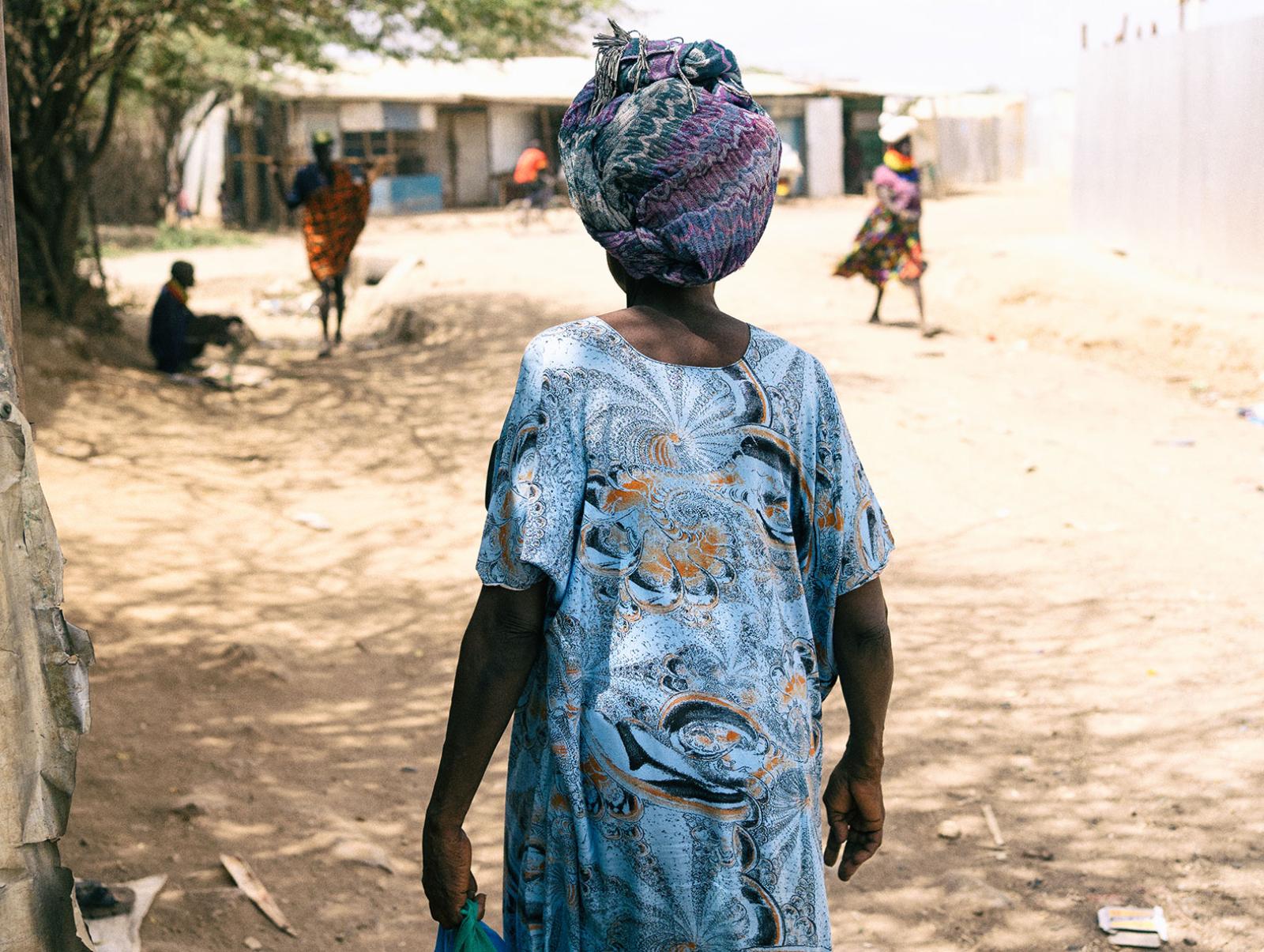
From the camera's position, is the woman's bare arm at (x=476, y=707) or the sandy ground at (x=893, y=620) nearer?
the woman's bare arm at (x=476, y=707)

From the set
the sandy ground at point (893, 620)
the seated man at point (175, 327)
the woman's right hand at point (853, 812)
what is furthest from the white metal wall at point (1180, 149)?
the woman's right hand at point (853, 812)

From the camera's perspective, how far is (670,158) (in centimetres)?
155

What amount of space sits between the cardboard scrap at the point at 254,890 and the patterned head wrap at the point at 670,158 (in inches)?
75.3

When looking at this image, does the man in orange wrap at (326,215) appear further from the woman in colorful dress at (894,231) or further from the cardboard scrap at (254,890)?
the cardboard scrap at (254,890)

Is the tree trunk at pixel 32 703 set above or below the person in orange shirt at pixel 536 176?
below

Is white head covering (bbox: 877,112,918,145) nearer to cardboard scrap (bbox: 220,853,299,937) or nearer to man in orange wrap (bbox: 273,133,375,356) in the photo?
man in orange wrap (bbox: 273,133,375,356)

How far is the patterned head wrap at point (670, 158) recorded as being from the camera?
1.56m

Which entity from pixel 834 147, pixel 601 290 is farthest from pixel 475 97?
pixel 601 290

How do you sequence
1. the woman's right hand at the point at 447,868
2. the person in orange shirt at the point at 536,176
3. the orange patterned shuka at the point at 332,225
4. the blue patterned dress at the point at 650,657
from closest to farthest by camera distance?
the blue patterned dress at the point at 650,657 < the woman's right hand at the point at 447,868 < the orange patterned shuka at the point at 332,225 < the person in orange shirt at the point at 536,176

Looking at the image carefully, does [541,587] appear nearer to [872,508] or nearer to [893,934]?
[872,508]

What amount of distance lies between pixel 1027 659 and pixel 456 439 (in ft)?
12.9

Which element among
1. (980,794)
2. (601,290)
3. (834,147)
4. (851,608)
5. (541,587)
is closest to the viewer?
(541,587)

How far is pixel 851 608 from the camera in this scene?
5.65 ft

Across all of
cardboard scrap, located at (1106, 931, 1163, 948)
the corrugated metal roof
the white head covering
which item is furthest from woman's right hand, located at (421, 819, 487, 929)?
the corrugated metal roof
